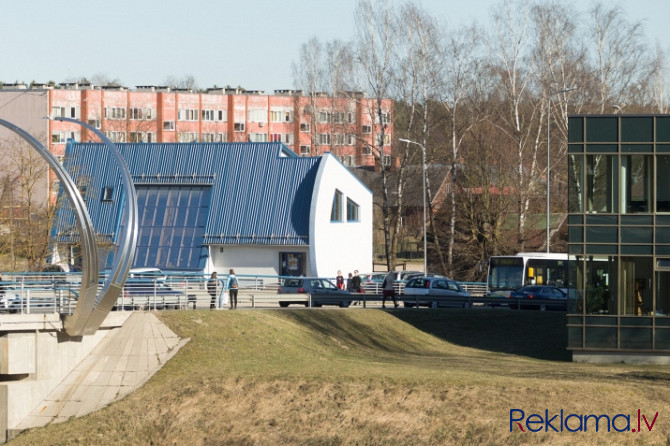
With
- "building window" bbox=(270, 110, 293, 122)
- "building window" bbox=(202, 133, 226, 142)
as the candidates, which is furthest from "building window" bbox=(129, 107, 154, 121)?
"building window" bbox=(270, 110, 293, 122)

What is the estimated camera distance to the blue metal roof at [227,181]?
2238 inches

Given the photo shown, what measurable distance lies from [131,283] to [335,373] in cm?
1240

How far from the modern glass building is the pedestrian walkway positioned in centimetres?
1208

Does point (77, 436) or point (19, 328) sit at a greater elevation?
point (19, 328)

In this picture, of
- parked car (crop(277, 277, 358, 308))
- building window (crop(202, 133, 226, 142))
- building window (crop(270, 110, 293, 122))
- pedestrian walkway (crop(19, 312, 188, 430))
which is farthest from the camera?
building window (crop(270, 110, 293, 122))

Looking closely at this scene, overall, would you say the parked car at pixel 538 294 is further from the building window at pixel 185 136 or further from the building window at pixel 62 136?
the building window at pixel 62 136

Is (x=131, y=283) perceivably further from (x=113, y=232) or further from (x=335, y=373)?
(x=113, y=232)

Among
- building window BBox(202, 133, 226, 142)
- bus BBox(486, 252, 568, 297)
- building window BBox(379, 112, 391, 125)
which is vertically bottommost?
bus BBox(486, 252, 568, 297)

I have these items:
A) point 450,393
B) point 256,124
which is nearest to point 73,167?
point 450,393

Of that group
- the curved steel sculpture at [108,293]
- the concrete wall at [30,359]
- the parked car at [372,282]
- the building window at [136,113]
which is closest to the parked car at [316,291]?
the parked car at [372,282]

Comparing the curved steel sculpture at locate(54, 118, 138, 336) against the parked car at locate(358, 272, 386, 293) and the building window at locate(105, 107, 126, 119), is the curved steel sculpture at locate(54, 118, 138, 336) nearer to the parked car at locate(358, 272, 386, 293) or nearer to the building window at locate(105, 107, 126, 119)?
the parked car at locate(358, 272, 386, 293)

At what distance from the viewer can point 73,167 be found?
57.7 m

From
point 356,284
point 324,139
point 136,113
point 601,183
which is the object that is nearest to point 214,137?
point 136,113

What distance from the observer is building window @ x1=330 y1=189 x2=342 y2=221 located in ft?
197
